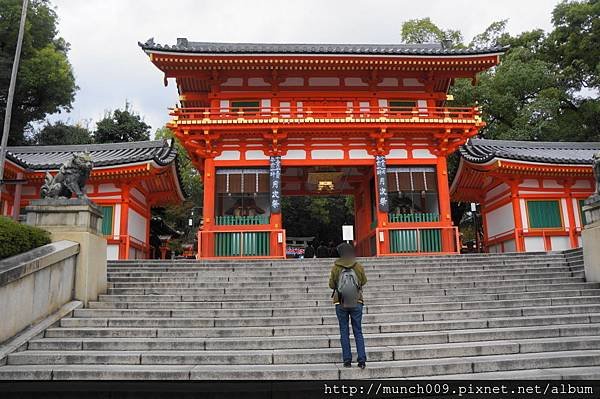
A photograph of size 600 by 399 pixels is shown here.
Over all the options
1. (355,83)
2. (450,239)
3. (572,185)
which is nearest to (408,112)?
(355,83)

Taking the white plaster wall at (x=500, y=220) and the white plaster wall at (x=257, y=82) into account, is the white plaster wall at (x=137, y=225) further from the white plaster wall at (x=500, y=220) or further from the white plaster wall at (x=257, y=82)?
the white plaster wall at (x=500, y=220)

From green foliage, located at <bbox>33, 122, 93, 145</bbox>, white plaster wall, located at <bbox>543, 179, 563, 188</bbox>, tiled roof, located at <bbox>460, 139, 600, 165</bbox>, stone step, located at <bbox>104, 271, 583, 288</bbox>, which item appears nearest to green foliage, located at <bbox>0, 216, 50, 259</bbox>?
stone step, located at <bbox>104, 271, 583, 288</bbox>

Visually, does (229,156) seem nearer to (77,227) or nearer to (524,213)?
(77,227)

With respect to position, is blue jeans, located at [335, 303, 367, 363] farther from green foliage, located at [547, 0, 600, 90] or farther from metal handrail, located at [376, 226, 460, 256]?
green foliage, located at [547, 0, 600, 90]

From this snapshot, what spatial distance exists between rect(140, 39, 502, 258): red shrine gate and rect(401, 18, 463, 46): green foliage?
684 inches

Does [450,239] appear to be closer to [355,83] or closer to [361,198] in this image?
[361,198]

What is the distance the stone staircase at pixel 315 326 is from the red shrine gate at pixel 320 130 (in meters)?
3.85

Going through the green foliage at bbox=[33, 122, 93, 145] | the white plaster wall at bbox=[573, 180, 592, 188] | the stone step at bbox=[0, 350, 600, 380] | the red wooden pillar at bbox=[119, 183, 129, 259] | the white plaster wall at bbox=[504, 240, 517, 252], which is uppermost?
the green foliage at bbox=[33, 122, 93, 145]

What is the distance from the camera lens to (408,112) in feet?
53.8

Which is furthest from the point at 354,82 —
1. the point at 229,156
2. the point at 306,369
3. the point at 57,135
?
the point at 57,135

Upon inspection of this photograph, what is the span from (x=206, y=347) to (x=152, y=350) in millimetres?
842

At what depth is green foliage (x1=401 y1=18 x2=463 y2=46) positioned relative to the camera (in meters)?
32.6

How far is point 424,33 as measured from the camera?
3312 centimetres

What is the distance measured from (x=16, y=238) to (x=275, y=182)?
30.5 ft
